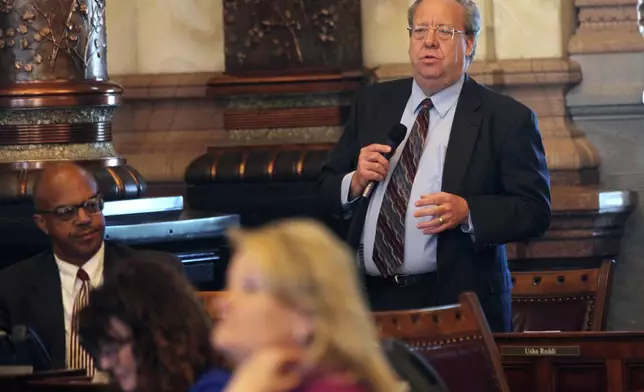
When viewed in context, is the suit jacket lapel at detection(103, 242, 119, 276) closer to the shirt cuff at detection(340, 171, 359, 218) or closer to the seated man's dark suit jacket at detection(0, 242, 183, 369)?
the seated man's dark suit jacket at detection(0, 242, 183, 369)

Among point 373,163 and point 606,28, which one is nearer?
point 373,163

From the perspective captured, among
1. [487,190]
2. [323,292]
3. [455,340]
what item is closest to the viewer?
[323,292]

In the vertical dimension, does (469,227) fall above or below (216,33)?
below

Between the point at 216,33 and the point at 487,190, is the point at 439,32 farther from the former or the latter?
the point at 216,33

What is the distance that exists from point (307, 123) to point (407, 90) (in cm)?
259

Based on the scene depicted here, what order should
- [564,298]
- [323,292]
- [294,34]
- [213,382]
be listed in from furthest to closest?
[294,34], [564,298], [213,382], [323,292]

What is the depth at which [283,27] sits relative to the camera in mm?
7152

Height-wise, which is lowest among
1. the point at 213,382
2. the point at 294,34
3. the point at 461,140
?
the point at 213,382

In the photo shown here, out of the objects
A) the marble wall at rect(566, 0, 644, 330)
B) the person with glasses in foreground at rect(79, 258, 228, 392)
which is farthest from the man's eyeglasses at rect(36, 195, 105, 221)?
the marble wall at rect(566, 0, 644, 330)

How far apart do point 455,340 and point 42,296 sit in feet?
4.87

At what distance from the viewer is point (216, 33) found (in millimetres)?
7328

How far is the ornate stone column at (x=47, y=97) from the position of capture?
579 cm

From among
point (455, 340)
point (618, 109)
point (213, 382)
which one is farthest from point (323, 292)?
point (618, 109)

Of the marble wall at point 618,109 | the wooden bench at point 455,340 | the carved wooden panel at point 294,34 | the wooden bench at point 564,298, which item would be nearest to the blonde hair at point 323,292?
the wooden bench at point 455,340
